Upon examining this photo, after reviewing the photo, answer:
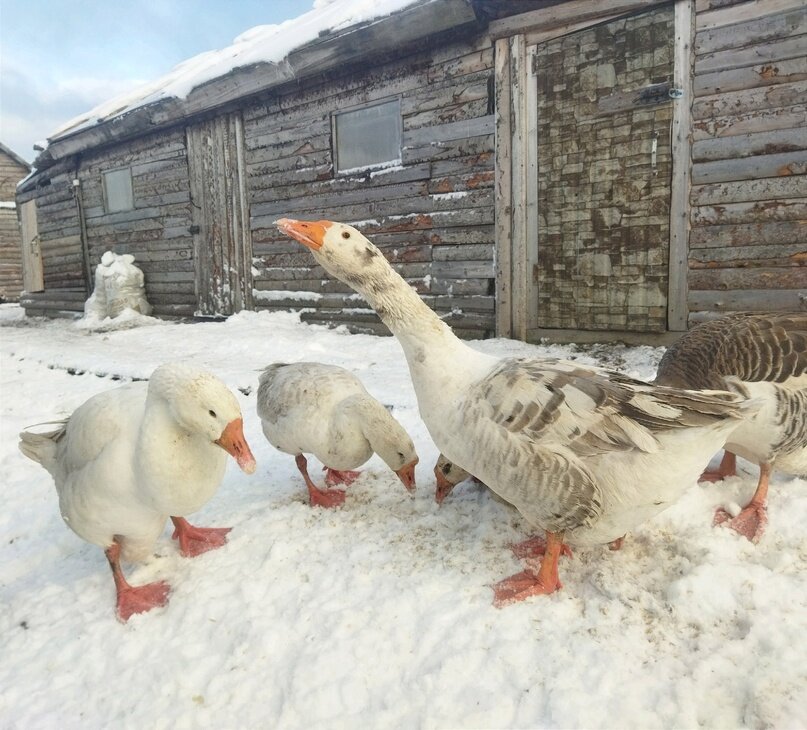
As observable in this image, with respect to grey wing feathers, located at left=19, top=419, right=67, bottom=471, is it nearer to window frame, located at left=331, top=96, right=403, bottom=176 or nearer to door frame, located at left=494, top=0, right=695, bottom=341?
door frame, located at left=494, top=0, right=695, bottom=341

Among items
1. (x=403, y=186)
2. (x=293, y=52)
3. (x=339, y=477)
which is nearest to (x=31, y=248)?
(x=293, y=52)

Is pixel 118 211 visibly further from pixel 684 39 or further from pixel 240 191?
pixel 684 39

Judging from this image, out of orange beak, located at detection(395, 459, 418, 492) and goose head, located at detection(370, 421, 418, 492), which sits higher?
goose head, located at detection(370, 421, 418, 492)

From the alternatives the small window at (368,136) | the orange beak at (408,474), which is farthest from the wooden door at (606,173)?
the orange beak at (408,474)

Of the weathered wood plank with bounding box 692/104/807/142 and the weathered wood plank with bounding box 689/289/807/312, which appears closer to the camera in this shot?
the weathered wood plank with bounding box 692/104/807/142

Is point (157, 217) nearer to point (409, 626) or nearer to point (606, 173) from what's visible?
point (606, 173)

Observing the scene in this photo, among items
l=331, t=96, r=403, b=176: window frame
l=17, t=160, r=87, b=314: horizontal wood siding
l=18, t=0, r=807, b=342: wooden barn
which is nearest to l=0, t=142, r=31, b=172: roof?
l=17, t=160, r=87, b=314: horizontal wood siding

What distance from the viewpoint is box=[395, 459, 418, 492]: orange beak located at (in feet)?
9.77

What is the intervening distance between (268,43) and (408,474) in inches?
384

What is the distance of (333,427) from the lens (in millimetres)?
2973

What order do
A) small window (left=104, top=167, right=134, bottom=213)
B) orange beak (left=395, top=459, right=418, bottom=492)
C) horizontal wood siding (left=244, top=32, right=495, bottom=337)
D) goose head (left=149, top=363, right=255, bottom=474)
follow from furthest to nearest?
small window (left=104, top=167, right=134, bottom=213), horizontal wood siding (left=244, top=32, right=495, bottom=337), orange beak (left=395, top=459, right=418, bottom=492), goose head (left=149, top=363, right=255, bottom=474)

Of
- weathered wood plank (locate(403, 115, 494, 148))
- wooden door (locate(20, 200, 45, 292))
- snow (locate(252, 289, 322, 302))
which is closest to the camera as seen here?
weathered wood plank (locate(403, 115, 494, 148))

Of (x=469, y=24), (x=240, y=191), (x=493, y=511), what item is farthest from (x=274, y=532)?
(x=240, y=191)

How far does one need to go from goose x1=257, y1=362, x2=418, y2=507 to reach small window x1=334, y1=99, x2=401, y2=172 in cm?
620
